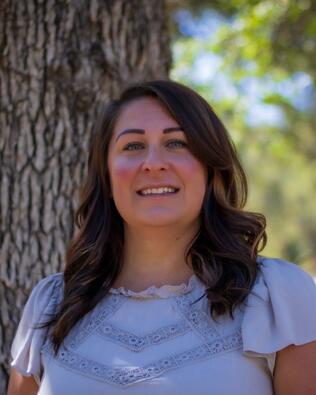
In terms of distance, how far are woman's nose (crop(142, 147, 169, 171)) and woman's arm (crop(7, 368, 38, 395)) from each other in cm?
82

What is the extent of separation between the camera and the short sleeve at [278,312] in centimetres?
241

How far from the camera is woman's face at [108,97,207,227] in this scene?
260 cm

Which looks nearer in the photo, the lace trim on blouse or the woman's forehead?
the lace trim on blouse

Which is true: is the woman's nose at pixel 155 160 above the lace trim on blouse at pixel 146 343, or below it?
above

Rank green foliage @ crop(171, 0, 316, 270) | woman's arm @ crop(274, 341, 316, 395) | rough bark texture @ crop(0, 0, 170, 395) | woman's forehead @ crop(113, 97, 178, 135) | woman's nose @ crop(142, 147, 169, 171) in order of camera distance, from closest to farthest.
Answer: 1. woman's arm @ crop(274, 341, 316, 395)
2. woman's nose @ crop(142, 147, 169, 171)
3. woman's forehead @ crop(113, 97, 178, 135)
4. rough bark texture @ crop(0, 0, 170, 395)
5. green foliage @ crop(171, 0, 316, 270)

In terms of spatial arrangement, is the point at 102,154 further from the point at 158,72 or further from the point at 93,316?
the point at 158,72

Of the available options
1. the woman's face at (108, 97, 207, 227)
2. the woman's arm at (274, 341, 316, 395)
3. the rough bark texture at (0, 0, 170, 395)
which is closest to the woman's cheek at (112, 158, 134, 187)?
the woman's face at (108, 97, 207, 227)

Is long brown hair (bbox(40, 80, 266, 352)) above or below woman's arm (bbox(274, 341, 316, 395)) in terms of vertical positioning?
above

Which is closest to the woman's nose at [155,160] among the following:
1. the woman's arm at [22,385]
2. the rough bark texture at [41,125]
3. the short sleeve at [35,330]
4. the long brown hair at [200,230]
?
the long brown hair at [200,230]

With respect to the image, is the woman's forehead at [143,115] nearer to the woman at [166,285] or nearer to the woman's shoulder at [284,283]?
the woman at [166,285]

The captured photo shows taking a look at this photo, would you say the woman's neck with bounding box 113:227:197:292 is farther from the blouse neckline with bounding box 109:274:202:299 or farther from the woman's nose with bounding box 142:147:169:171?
the woman's nose with bounding box 142:147:169:171

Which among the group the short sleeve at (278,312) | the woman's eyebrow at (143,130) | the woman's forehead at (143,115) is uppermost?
the woman's forehead at (143,115)

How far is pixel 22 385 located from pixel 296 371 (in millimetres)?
946

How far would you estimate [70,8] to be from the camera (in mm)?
3680
